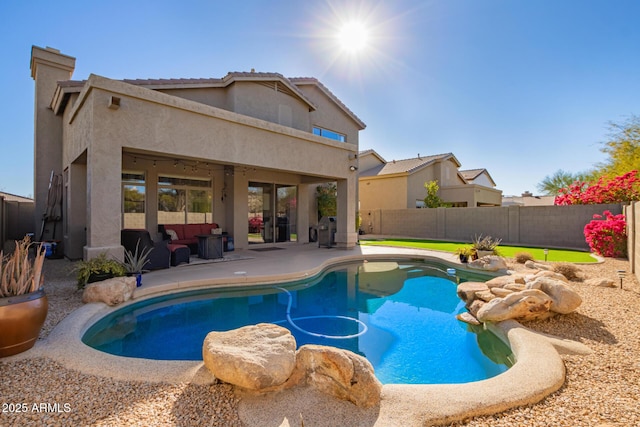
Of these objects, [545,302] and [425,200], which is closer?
[545,302]

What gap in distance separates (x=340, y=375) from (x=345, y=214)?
1060cm

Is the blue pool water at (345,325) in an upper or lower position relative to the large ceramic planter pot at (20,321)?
lower

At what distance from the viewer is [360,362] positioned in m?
2.87

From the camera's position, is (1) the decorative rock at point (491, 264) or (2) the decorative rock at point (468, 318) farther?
(1) the decorative rock at point (491, 264)

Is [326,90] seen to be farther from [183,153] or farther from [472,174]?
[472,174]

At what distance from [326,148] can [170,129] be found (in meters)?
6.08

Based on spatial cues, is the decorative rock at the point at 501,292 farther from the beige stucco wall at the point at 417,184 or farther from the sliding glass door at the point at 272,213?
the beige stucco wall at the point at 417,184

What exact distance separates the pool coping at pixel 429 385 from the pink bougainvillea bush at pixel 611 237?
9.62 metres

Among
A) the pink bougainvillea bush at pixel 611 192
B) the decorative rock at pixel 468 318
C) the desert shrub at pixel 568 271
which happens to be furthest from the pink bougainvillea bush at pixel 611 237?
the decorative rock at pixel 468 318

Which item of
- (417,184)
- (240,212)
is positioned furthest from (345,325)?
(417,184)

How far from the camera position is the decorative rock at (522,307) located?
4895 mm

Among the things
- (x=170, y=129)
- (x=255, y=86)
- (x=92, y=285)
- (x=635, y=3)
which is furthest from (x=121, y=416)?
(x=635, y=3)

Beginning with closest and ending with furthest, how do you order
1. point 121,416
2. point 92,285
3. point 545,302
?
point 121,416, point 545,302, point 92,285

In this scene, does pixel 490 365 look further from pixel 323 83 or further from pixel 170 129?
pixel 323 83
